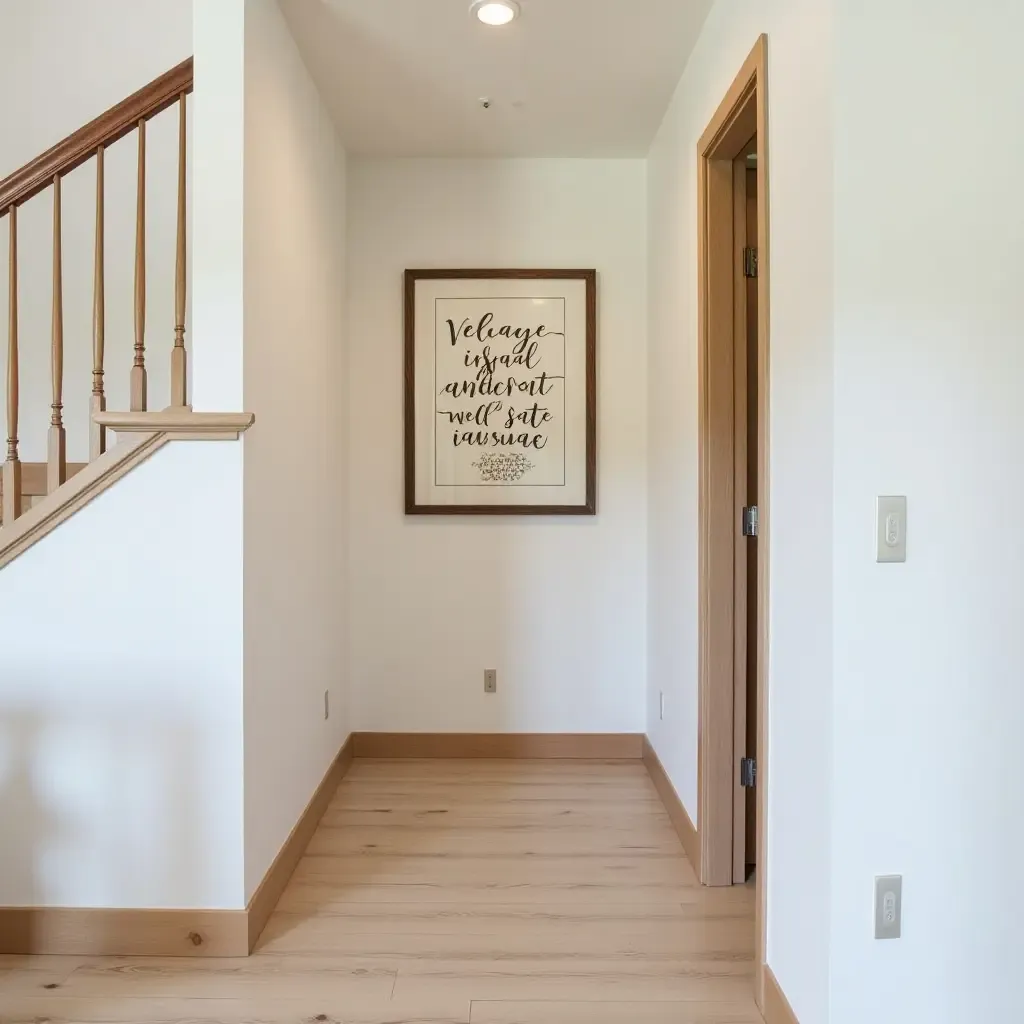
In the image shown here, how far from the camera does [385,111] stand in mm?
2967

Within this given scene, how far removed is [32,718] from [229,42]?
173 cm

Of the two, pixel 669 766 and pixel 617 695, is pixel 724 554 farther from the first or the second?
pixel 617 695

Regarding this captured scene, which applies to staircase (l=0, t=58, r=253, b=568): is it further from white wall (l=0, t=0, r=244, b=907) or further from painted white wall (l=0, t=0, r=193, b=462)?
painted white wall (l=0, t=0, r=193, b=462)

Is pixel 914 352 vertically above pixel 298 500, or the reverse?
pixel 914 352

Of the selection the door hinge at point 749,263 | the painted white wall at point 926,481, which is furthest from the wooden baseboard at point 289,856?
the door hinge at point 749,263

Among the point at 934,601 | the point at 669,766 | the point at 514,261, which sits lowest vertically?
the point at 669,766

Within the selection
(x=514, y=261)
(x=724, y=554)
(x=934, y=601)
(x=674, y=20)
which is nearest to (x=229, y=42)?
(x=674, y=20)

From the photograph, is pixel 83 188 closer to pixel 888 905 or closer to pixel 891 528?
pixel 891 528

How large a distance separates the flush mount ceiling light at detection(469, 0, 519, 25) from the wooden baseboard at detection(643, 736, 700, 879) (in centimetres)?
245

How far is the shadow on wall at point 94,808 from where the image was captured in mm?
2020

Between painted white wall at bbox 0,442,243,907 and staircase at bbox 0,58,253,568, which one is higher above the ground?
staircase at bbox 0,58,253,568

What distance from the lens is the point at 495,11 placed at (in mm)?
2275

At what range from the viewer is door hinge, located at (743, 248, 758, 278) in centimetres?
239

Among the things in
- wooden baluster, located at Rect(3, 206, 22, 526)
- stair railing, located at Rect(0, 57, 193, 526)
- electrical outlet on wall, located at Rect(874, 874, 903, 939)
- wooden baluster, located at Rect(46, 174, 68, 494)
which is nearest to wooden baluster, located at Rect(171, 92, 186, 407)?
stair railing, located at Rect(0, 57, 193, 526)
